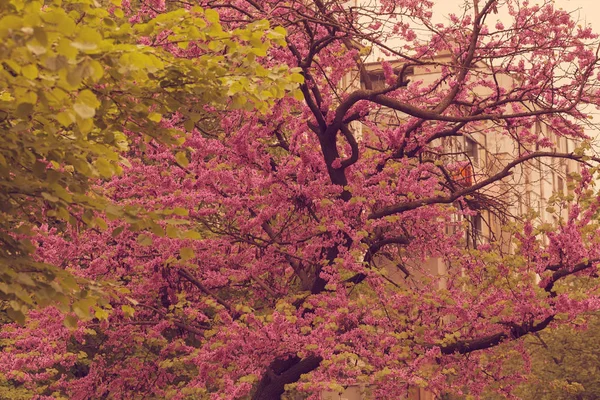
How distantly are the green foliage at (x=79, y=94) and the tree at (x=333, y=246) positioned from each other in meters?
3.67

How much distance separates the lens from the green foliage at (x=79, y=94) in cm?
538

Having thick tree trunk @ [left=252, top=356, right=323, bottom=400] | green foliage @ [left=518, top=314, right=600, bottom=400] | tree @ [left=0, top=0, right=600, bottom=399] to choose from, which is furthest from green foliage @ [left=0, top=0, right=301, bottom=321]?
green foliage @ [left=518, top=314, right=600, bottom=400]

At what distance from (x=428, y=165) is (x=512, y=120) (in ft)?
5.70

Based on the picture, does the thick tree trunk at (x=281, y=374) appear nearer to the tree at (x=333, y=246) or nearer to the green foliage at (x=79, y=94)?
the tree at (x=333, y=246)

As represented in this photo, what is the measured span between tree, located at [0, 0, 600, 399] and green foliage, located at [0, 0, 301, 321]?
12.0 ft

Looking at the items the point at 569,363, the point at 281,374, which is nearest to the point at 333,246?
the point at 281,374

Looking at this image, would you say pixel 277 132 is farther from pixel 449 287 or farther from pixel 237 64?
pixel 237 64

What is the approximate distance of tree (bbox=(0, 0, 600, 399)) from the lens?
12000 mm

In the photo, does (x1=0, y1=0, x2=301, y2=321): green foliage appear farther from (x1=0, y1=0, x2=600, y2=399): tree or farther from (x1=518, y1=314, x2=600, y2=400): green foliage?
(x1=518, y1=314, x2=600, y2=400): green foliage

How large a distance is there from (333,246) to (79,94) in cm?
824

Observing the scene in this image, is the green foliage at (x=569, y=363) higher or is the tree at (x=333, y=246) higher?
the green foliage at (x=569, y=363)

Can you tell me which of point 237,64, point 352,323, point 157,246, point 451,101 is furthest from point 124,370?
point 237,64

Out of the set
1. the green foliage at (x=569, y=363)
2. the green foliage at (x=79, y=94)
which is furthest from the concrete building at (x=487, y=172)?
the green foliage at (x=79, y=94)

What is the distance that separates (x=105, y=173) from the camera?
6941mm
